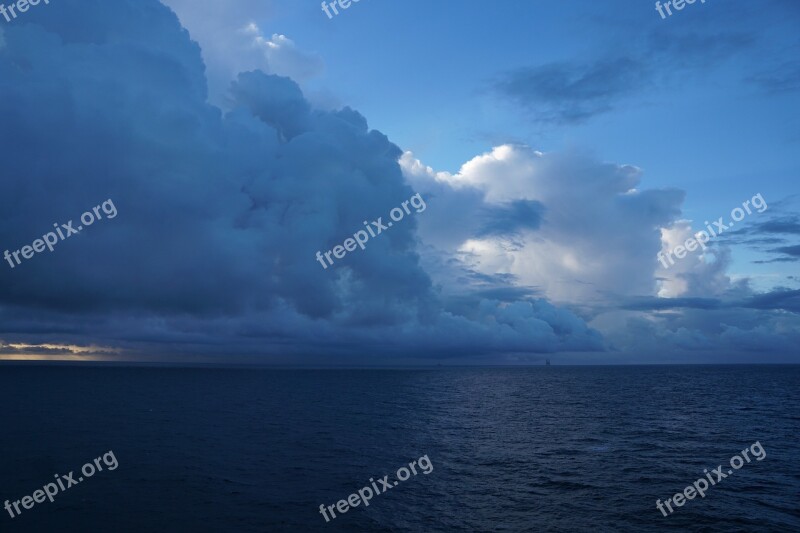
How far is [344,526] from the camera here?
116 ft

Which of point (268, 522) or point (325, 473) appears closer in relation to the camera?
point (268, 522)

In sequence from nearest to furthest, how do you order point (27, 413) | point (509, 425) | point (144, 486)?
point (144, 486) < point (509, 425) < point (27, 413)

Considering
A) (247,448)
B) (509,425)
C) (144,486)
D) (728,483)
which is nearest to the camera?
(144,486)

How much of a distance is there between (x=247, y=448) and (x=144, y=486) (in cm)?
1837

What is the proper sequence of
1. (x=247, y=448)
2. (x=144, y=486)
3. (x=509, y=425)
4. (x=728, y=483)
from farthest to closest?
(x=509, y=425)
(x=247, y=448)
(x=728, y=483)
(x=144, y=486)

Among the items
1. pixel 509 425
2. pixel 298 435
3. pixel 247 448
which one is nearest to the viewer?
pixel 247 448

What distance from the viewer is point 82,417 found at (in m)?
89.2

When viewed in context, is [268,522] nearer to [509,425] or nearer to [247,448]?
[247,448]

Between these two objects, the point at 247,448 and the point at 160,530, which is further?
the point at 247,448

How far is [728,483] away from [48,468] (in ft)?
219

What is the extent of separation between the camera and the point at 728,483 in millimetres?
47844

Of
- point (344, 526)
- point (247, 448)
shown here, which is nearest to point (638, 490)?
point (344, 526)

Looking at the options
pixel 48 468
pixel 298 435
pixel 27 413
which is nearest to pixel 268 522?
pixel 48 468

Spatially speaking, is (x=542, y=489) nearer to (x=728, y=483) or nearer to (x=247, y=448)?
(x=728, y=483)
